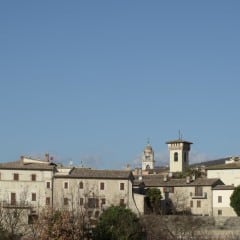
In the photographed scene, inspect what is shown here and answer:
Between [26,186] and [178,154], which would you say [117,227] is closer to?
[26,186]

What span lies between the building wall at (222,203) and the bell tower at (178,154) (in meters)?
31.3

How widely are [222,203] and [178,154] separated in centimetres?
3286

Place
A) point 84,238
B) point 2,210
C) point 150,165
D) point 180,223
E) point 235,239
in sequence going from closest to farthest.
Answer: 1. point 84,238
2. point 235,239
3. point 2,210
4. point 180,223
5. point 150,165

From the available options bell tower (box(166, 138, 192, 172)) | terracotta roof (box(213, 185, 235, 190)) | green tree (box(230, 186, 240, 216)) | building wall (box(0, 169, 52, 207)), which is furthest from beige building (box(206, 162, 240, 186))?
bell tower (box(166, 138, 192, 172))

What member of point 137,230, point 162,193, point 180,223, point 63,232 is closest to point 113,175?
point 162,193

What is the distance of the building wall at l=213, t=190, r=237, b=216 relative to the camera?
75.5m

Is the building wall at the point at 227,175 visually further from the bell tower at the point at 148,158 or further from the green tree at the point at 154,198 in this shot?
the bell tower at the point at 148,158

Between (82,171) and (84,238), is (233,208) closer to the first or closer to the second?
(82,171)

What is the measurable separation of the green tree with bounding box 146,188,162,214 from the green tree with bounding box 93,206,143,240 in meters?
31.7

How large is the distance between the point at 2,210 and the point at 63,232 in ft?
66.0

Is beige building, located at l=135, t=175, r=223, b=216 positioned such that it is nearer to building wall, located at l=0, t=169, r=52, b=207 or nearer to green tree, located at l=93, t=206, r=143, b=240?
building wall, located at l=0, t=169, r=52, b=207

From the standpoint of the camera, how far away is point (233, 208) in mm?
73062

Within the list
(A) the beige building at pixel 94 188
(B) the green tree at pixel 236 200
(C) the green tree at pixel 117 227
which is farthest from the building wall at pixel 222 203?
(C) the green tree at pixel 117 227

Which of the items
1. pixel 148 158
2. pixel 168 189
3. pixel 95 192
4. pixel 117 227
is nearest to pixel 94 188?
pixel 95 192
